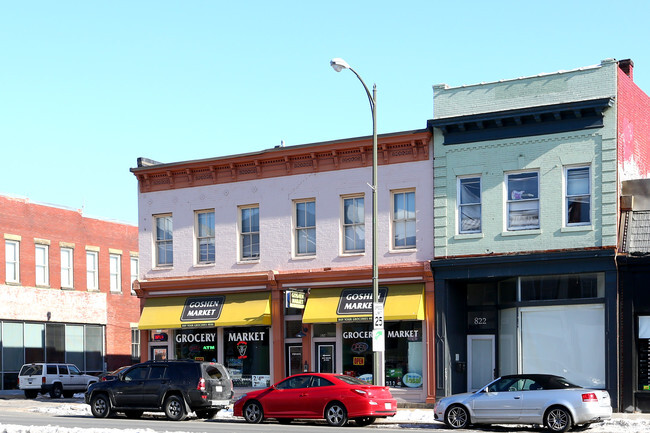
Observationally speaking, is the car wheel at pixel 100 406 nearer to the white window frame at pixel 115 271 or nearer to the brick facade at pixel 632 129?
the brick facade at pixel 632 129

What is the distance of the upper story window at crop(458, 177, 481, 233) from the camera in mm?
30016

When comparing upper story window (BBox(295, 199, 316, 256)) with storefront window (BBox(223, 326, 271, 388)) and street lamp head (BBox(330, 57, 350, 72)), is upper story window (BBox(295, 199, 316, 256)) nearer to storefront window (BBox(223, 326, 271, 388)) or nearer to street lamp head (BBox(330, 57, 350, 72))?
storefront window (BBox(223, 326, 271, 388))

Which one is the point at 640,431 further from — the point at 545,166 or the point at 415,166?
the point at 415,166

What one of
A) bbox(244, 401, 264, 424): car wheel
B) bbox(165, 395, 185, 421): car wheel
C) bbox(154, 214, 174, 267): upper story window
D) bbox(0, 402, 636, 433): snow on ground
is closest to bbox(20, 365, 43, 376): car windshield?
bbox(0, 402, 636, 433): snow on ground

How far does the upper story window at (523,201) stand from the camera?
2905 centimetres

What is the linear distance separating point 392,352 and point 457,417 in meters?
7.91

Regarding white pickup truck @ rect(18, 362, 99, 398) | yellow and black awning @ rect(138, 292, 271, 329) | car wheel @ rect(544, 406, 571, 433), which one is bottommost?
white pickup truck @ rect(18, 362, 99, 398)

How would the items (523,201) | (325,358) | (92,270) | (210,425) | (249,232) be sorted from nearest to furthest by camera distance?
(210,425), (523,201), (325,358), (249,232), (92,270)

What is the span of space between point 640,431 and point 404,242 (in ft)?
37.4

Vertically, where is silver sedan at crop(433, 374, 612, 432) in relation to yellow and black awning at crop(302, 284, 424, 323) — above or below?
below

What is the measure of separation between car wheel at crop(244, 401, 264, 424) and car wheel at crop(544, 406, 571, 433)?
7.46 m

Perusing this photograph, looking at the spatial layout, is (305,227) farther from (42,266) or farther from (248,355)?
(42,266)

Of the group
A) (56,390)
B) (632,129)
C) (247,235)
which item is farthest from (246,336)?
(632,129)

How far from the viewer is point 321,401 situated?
24.2 m
